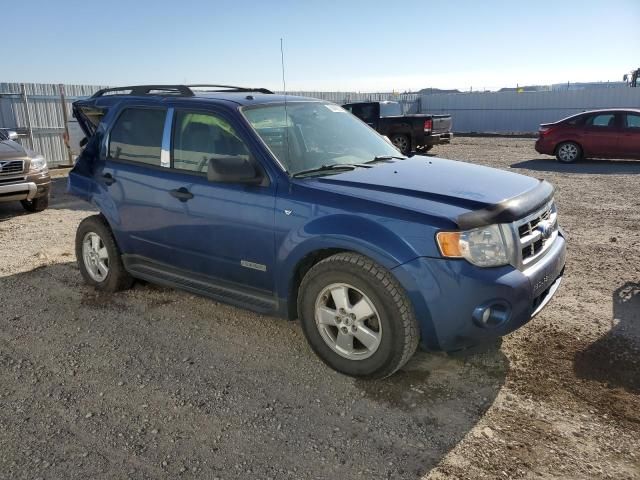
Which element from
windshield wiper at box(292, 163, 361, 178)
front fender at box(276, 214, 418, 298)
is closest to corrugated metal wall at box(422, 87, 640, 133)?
windshield wiper at box(292, 163, 361, 178)

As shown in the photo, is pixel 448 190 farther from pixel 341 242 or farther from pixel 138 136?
pixel 138 136

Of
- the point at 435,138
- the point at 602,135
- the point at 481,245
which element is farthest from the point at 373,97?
the point at 481,245

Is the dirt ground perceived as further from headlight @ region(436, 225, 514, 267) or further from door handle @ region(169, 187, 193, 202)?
door handle @ region(169, 187, 193, 202)

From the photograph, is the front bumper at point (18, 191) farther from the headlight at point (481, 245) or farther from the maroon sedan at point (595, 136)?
the maroon sedan at point (595, 136)

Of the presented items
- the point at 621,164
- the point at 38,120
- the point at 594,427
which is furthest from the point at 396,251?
the point at 38,120

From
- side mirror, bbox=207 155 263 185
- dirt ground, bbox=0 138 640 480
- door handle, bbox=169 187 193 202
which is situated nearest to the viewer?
dirt ground, bbox=0 138 640 480

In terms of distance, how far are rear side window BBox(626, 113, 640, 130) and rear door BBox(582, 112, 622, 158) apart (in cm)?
23

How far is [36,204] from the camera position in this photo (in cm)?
925

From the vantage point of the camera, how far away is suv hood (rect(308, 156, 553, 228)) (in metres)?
3.24

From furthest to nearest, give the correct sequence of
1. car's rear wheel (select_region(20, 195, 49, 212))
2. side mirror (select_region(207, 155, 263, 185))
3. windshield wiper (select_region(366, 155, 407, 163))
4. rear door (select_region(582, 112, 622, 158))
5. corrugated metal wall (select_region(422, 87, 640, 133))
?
corrugated metal wall (select_region(422, 87, 640, 133)) → rear door (select_region(582, 112, 622, 158)) → car's rear wheel (select_region(20, 195, 49, 212)) → windshield wiper (select_region(366, 155, 407, 163)) → side mirror (select_region(207, 155, 263, 185))

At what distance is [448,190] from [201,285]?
80.2 inches

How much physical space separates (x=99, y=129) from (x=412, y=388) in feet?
12.1

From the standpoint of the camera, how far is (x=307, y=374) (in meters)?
3.72

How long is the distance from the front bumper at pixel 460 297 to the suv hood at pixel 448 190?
0.29 meters
